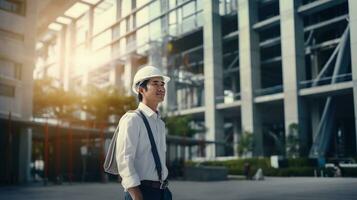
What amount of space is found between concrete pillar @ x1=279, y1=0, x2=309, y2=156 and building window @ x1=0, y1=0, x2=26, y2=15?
69.9 feet

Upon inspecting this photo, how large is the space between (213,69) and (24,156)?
22.7m

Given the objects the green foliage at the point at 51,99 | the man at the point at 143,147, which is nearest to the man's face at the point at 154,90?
the man at the point at 143,147

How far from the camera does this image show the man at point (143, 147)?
2.89 m

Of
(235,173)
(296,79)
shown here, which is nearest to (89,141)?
(235,173)

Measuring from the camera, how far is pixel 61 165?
89.7 ft

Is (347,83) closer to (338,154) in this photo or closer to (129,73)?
(338,154)

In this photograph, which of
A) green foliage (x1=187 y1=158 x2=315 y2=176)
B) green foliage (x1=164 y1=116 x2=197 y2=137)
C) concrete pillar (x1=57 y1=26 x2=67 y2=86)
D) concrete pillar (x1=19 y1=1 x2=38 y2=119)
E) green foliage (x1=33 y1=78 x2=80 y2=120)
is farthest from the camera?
concrete pillar (x1=57 y1=26 x2=67 y2=86)

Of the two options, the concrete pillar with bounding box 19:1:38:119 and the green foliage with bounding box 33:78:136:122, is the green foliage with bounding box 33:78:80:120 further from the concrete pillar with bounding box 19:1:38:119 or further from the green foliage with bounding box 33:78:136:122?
the concrete pillar with bounding box 19:1:38:119

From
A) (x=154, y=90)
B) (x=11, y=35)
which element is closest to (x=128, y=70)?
(x=11, y=35)

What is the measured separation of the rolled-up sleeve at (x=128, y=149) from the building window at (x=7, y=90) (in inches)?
1001

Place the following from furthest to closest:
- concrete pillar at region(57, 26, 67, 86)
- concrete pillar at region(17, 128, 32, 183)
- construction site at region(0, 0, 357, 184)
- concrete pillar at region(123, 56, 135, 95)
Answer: concrete pillar at region(57, 26, 67, 86) → concrete pillar at region(123, 56, 135, 95) → construction site at region(0, 0, 357, 184) → concrete pillar at region(17, 128, 32, 183)

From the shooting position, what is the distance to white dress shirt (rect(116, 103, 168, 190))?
2.89 meters

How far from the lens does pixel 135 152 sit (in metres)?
2.96

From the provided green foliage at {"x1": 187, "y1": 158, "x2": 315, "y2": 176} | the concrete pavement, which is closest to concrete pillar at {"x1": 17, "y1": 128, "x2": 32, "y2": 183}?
the concrete pavement
